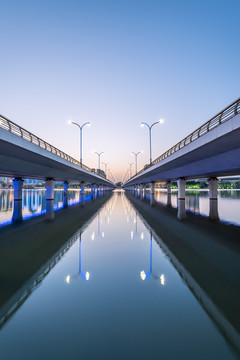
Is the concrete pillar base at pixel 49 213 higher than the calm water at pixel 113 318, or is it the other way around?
the calm water at pixel 113 318

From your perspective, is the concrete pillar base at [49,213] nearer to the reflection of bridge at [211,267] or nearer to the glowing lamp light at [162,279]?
the reflection of bridge at [211,267]

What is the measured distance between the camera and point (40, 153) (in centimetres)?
2020

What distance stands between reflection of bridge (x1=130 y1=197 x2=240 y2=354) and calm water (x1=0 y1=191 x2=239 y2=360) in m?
0.24

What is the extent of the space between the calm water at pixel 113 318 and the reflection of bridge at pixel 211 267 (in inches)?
9.4

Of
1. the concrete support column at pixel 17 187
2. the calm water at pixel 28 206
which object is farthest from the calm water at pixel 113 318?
the concrete support column at pixel 17 187

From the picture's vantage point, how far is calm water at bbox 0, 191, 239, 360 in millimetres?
3836

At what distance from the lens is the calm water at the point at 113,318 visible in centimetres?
384

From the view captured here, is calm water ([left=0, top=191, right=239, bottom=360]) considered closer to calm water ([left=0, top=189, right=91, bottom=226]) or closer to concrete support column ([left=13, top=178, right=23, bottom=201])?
calm water ([left=0, top=189, right=91, bottom=226])

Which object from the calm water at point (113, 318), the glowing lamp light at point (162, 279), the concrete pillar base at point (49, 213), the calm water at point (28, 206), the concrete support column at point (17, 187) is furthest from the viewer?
the concrete support column at point (17, 187)

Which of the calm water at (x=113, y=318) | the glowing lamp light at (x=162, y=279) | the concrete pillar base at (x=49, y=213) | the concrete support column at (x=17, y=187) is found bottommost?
the concrete pillar base at (x=49, y=213)

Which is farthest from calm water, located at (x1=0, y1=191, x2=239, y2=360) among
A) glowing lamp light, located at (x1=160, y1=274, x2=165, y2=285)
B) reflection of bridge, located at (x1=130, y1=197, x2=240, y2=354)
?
Result: reflection of bridge, located at (x1=130, y1=197, x2=240, y2=354)

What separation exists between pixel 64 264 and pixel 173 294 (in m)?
5.16

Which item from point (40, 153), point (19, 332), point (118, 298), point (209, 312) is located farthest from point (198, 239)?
point (40, 153)

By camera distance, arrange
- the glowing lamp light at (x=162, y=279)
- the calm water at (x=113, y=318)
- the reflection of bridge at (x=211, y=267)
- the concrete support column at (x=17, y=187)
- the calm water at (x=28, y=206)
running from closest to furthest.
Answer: the calm water at (x=113, y=318) → the reflection of bridge at (x=211, y=267) → the glowing lamp light at (x=162, y=279) → the calm water at (x=28, y=206) → the concrete support column at (x=17, y=187)
